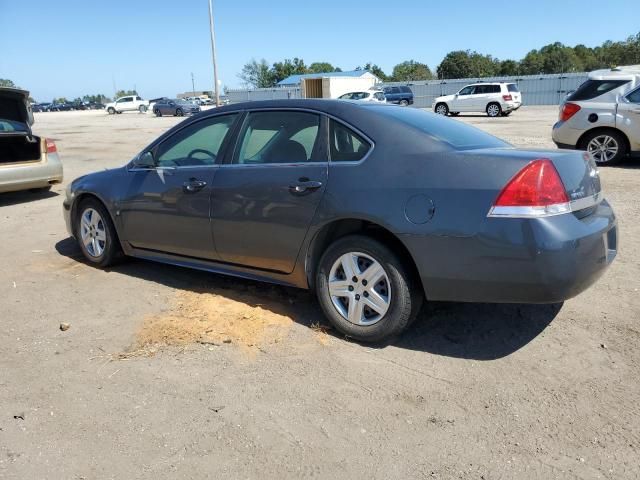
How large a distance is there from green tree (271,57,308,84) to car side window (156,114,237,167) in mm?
105149

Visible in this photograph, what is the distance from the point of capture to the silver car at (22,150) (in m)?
8.87

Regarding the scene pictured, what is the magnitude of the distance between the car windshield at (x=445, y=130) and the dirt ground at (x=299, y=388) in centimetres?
126

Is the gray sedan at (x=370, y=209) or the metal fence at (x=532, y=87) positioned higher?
the metal fence at (x=532, y=87)

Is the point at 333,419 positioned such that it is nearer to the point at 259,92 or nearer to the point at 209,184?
the point at 209,184

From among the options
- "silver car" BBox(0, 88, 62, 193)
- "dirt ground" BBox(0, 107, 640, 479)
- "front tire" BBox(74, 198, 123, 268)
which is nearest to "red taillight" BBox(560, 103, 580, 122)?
"dirt ground" BBox(0, 107, 640, 479)

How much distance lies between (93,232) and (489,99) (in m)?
28.2

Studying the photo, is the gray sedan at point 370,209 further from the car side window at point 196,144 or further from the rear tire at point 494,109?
the rear tire at point 494,109

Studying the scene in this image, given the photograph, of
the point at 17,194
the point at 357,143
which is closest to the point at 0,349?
the point at 357,143

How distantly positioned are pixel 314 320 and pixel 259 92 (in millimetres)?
56358

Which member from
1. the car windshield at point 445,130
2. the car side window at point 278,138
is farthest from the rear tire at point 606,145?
the car side window at point 278,138

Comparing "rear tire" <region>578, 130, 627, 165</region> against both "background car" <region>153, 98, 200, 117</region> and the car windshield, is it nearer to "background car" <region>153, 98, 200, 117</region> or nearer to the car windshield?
the car windshield

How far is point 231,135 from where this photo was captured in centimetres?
436

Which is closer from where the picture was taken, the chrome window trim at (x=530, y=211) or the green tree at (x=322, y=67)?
the chrome window trim at (x=530, y=211)

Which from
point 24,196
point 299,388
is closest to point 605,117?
point 299,388
